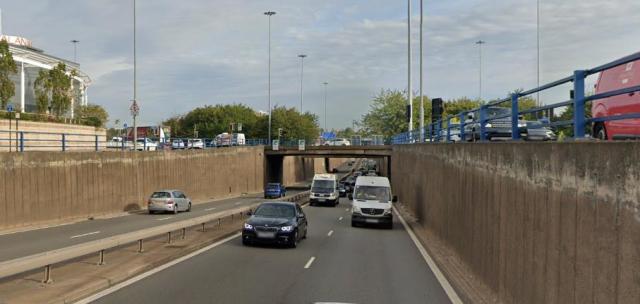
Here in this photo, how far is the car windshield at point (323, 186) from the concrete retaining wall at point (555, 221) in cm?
3083

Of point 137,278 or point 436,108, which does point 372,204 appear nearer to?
point 436,108

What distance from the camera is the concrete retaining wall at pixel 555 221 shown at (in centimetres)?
550

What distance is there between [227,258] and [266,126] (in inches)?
3824

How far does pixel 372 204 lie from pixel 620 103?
18368 millimetres

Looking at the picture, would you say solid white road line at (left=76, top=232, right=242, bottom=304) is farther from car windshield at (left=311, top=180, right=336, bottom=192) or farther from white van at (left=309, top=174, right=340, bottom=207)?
car windshield at (left=311, top=180, right=336, bottom=192)

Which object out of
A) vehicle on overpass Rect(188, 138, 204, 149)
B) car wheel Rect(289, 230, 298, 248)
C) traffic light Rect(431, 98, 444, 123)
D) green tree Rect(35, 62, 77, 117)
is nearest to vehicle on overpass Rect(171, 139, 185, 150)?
vehicle on overpass Rect(188, 138, 204, 149)

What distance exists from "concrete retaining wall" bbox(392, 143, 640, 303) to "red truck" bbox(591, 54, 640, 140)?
1714 millimetres

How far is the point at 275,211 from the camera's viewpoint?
1988 centimetres

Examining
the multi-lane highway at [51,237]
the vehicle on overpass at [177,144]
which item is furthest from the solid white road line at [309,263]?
the vehicle on overpass at [177,144]

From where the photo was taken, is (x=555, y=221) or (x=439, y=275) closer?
(x=555, y=221)

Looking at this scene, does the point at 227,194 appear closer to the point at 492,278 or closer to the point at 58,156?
the point at 58,156

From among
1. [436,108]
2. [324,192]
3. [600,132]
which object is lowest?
[324,192]

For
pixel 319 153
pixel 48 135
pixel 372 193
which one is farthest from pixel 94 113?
pixel 372 193

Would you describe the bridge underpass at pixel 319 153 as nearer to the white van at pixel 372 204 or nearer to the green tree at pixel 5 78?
the white van at pixel 372 204
